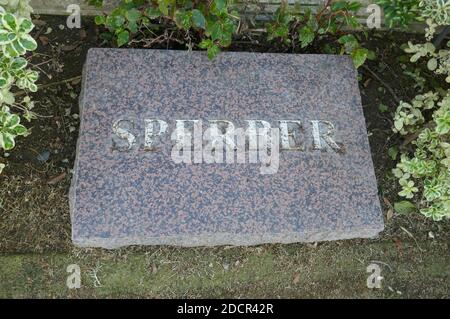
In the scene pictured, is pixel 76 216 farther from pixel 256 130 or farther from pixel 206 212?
pixel 256 130

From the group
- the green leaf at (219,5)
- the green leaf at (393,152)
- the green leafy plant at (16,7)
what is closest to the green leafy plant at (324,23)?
the green leaf at (219,5)

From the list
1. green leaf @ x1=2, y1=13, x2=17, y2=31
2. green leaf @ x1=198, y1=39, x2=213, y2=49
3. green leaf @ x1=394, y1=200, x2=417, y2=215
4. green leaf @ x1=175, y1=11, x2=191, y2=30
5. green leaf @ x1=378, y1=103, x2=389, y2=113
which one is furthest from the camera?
green leaf @ x1=378, y1=103, x2=389, y2=113

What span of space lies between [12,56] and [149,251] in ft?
3.94

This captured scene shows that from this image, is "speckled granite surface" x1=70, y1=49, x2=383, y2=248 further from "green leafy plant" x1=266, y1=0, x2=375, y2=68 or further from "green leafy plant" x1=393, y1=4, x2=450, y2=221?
"green leafy plant" x1=393, y1=4, x2=450, y2=221

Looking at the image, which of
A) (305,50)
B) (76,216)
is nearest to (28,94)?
(76,216)

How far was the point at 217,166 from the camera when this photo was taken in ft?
8.10

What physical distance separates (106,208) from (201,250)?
0.67m

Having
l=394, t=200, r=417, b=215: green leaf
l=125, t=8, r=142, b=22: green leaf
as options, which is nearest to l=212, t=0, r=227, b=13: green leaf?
l=125, t=8, r=142, b=22: green leaf

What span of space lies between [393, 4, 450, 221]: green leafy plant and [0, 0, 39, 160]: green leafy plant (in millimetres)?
1845

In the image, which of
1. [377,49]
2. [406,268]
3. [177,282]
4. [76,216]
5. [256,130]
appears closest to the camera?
[76,216]

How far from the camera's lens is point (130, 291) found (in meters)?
2.68

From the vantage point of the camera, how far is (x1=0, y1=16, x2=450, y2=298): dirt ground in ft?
8.73

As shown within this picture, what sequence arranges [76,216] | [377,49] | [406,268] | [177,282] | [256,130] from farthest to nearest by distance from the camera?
[377,49] → [406,268] → [177,282] → [256,130] → [76,216]

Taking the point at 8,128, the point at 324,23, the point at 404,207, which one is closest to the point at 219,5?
the point at 324,23
